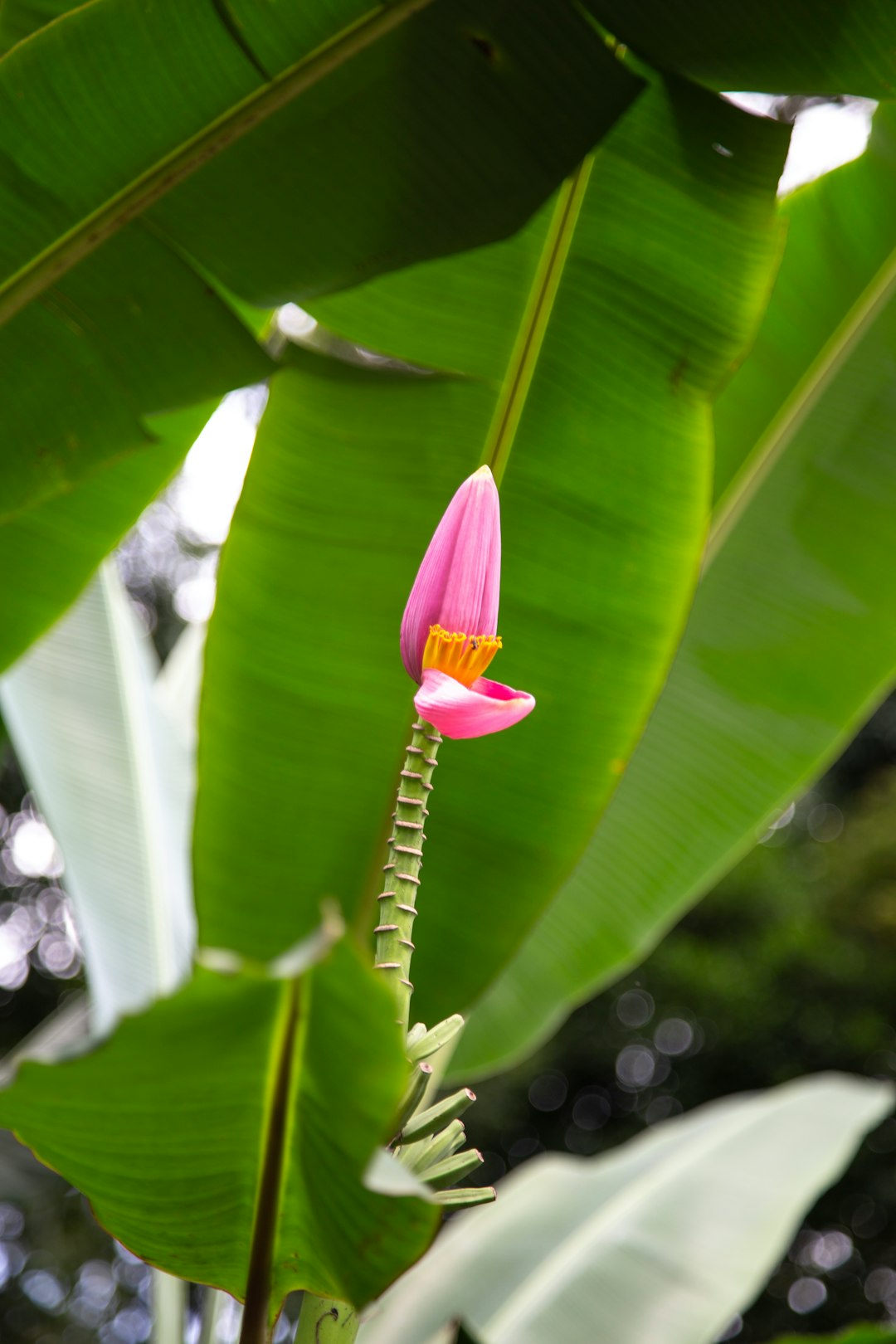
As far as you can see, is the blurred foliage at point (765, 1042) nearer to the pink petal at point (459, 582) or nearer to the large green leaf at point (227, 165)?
the large green leaf at point (227, 165)

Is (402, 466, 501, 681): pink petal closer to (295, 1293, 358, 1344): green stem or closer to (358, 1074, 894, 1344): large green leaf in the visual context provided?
(295, 1293, 358, 1344): green stem

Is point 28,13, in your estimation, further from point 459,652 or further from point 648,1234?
point 648,1234

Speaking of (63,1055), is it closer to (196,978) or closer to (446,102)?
(196,978)

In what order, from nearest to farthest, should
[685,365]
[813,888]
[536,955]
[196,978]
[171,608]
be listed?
1. [196,978]
2. [685,365]
3. [536,955]
4. [813,888]
5. [171,608]

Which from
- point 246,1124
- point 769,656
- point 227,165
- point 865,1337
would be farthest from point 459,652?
point 769,656

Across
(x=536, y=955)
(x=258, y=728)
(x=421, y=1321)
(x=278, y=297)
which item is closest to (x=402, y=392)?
(x=278, y=297)

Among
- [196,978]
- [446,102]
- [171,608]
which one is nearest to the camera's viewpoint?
[196,978]
